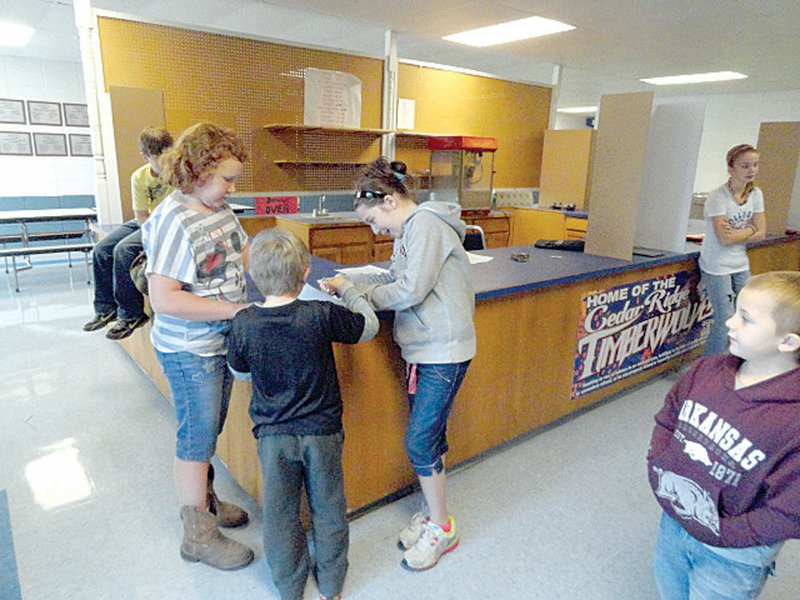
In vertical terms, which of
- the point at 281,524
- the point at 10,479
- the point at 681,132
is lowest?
the point at 10,479

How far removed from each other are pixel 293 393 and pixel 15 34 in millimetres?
6855

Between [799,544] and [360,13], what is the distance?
4.90 meters

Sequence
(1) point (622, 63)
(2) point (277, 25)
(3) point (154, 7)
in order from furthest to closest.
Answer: (1) point (622, 63), (2) point (277, 25), (3) point (154, 7)

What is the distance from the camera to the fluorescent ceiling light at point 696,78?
743cm

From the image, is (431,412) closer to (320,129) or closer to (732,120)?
(320,129)

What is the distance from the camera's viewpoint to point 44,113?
24.0 feet

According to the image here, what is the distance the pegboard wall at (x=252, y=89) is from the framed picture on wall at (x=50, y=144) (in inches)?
166

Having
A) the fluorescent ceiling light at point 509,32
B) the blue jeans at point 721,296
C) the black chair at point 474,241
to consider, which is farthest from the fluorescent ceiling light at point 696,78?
the black chair at point 474,241

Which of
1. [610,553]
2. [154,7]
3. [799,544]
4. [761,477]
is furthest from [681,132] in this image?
[154,7]

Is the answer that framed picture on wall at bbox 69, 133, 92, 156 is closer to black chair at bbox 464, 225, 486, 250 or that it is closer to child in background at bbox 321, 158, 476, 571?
black chair at bbox 464, 225, 486, 250

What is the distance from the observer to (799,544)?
207cm

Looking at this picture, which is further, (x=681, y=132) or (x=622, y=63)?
(x=622, y=63)

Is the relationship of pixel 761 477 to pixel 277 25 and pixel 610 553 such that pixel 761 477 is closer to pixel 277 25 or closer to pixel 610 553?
pixel 610 553

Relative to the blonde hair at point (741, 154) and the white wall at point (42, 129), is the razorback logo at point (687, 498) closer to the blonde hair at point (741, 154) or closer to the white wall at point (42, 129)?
the blonde hair at point (741, 154)
